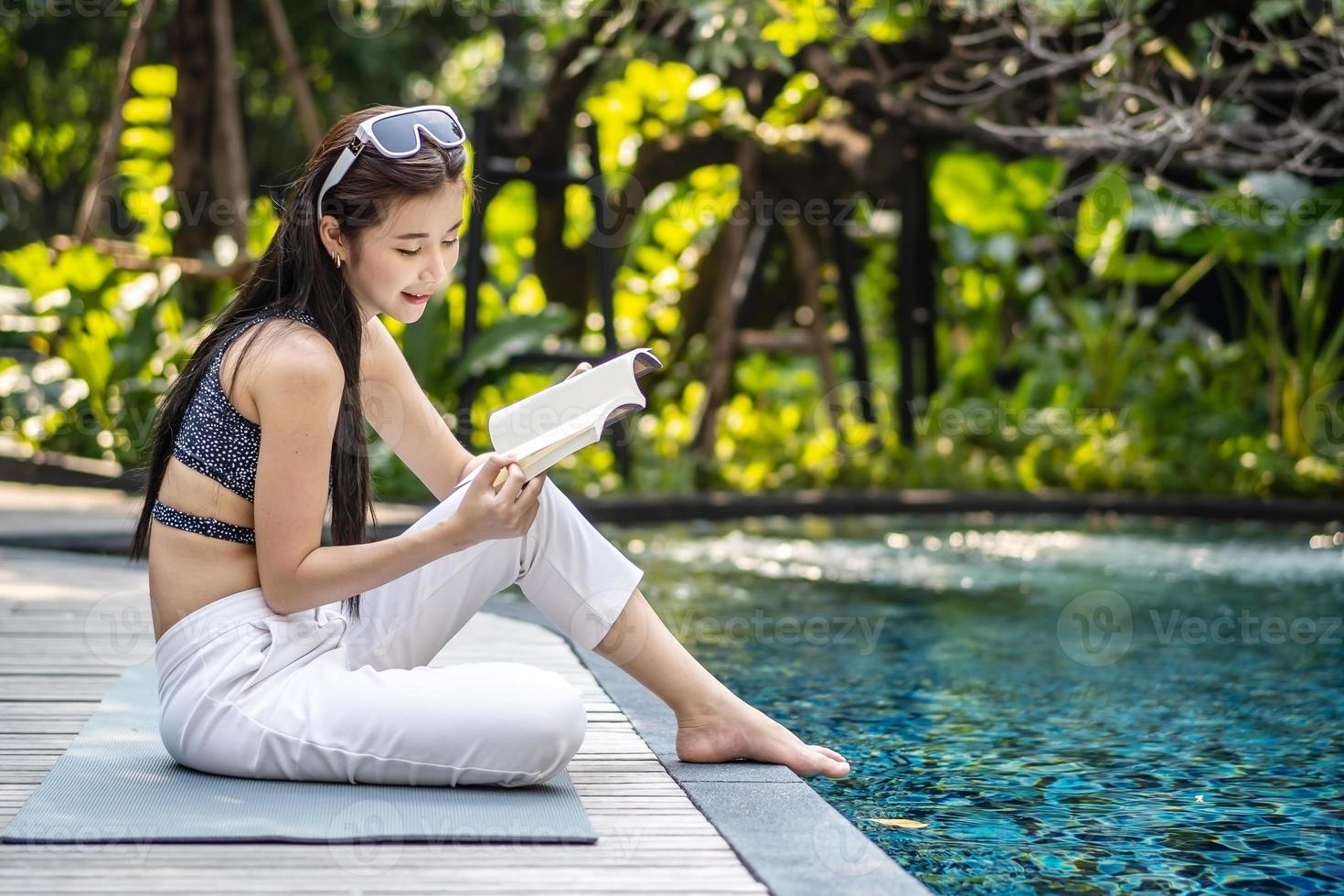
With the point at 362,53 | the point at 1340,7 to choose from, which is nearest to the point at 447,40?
the point at 362,53

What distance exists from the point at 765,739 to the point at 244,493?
99cm

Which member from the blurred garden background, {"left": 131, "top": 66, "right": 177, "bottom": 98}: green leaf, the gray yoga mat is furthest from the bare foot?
{"left": 131, "top": 66, "right": 177, "bottom": 98}: green leaf

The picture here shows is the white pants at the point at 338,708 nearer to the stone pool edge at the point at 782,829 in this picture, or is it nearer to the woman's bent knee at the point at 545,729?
the woman's bent knee at the point at 545,729

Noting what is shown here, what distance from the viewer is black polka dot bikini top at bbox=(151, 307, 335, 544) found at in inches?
98.3

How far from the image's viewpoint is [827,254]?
11.0 metres

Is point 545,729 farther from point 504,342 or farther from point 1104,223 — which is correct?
point 1104,223

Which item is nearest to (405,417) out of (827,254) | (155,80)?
(155,80)

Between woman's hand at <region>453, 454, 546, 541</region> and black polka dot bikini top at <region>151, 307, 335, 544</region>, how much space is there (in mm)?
374

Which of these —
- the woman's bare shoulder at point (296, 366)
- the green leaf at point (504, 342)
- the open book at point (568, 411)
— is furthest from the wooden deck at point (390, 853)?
the green leaf at point (504, 342)

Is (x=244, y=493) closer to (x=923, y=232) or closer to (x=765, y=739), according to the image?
(x=765, y=739)

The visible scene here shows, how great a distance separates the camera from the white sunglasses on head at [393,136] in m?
2.47

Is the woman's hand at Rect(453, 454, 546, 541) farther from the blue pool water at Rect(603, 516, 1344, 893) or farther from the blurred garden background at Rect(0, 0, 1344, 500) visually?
the blurred garden background at Rect(0, 0, 1344, 500)

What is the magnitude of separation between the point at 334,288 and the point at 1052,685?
2.51 meters

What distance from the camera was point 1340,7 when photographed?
5.71 meters
